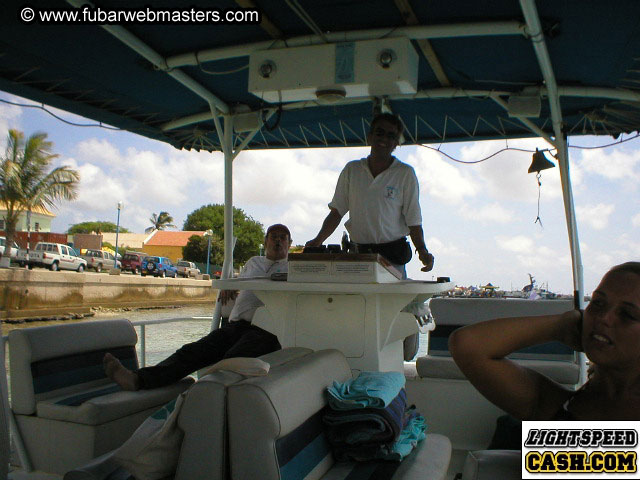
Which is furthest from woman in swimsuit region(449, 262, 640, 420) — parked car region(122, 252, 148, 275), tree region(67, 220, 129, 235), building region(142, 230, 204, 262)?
tree region(67, 220, 129, 235)

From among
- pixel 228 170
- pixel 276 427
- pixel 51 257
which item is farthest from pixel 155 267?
pixel 276 427

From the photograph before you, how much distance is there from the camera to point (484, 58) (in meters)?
4.23

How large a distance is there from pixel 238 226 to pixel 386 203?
154 feet

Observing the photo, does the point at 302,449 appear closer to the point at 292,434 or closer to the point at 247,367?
the point at 292,434

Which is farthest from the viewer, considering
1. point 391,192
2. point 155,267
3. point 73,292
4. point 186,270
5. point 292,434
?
point 186,270

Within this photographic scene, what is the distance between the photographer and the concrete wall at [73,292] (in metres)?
22.0

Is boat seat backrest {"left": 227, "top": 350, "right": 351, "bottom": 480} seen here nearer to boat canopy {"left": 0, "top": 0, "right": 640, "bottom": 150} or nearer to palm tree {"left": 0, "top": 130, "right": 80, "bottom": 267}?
boat canopy {"left": 0, "top": 0, "right": 640, "bottom": 150}

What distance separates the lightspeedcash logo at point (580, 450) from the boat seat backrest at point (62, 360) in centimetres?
224

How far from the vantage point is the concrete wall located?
21969 mm

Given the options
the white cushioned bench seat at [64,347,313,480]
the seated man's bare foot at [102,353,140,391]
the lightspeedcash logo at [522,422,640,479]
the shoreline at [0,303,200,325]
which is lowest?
the shoreline at [0,303,200,325]

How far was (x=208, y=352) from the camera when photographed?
3232 millimetres

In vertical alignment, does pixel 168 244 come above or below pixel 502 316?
above

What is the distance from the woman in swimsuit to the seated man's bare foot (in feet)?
6.54

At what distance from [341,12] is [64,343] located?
260cm
